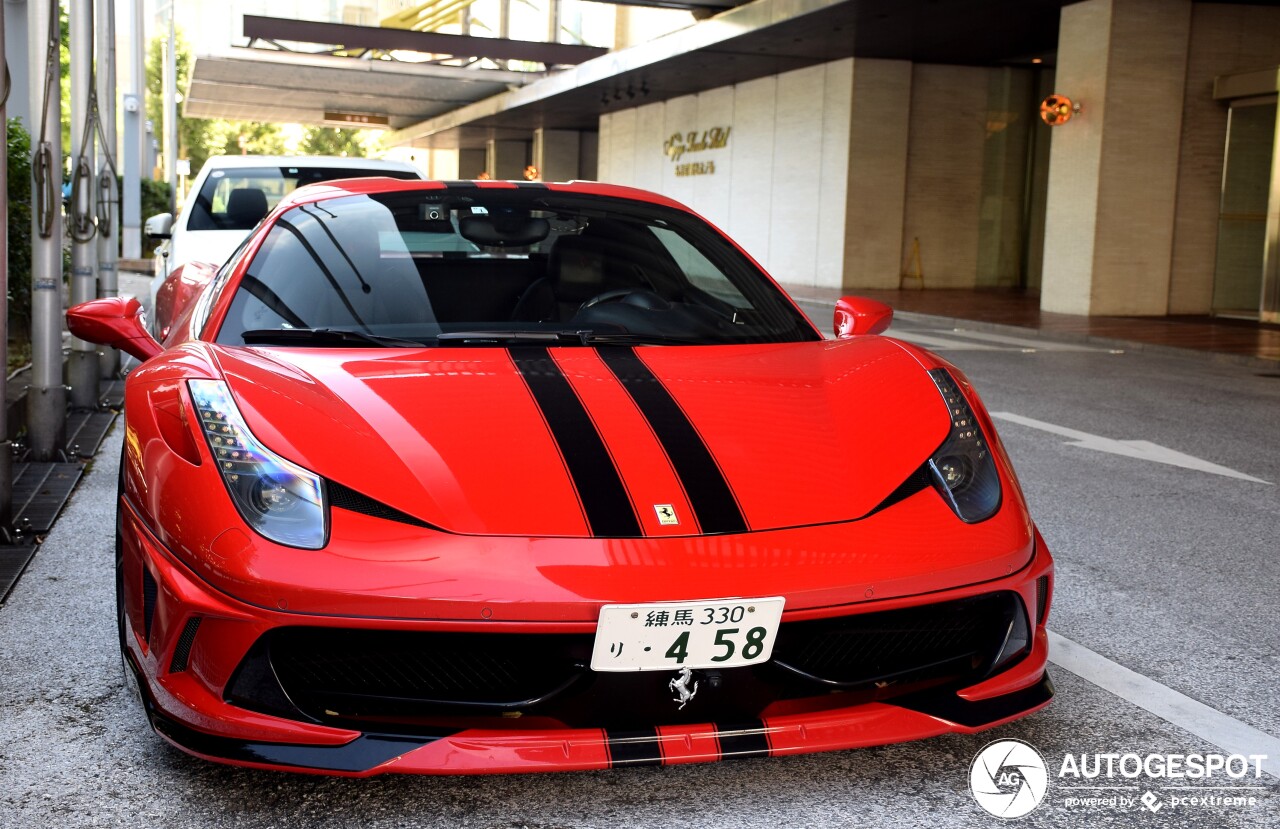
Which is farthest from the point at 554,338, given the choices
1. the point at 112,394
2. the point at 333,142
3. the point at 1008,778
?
the point at 333,142

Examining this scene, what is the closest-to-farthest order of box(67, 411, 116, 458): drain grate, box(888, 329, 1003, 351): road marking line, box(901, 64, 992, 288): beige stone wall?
box(67, 411, 116, 458): drain grate
box(888, 329, 1003, 351): road marking line
box(901, 64, 992, 288): beige stone wall

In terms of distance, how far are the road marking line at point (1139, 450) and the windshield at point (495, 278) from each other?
3.54 meters

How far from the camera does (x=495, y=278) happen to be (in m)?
3.80

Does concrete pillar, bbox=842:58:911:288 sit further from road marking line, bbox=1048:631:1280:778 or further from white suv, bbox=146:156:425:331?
road marking line, bbox=1048:631:1280:778

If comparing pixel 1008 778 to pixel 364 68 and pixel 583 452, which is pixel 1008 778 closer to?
pixel 583 452

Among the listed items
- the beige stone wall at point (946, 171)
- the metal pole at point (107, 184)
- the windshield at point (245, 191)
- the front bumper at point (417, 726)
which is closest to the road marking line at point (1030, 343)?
the windshield at point (245, 191)

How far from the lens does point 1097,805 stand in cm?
252

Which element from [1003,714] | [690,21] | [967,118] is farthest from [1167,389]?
[690,21]

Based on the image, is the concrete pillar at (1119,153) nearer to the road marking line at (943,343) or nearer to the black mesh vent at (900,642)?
the road marking line at (943,343)

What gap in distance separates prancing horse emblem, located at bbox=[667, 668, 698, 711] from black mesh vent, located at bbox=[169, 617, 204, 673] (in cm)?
85

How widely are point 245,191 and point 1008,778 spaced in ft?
24.2

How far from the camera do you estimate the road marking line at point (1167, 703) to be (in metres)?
2.82

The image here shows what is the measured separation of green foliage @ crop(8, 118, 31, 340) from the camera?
9.09 m

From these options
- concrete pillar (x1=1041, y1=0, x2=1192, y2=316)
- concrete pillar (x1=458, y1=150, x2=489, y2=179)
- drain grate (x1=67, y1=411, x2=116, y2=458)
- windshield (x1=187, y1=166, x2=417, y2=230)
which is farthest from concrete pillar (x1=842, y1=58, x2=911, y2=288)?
concrete pillar (x1=458, y1=150, x2=489, y2=179)
